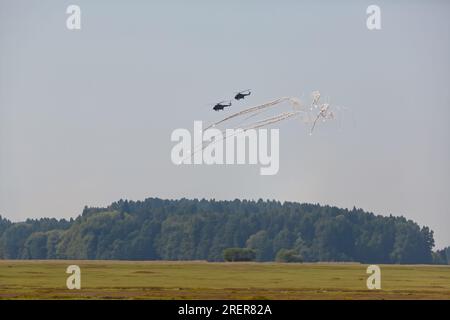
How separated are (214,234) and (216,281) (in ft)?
95.1

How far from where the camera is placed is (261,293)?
253ft

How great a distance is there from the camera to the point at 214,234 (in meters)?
113

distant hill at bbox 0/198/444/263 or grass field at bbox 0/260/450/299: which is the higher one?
distant hill at bbox 0/198/444/263

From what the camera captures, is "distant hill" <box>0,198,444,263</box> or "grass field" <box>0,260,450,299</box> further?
"distant hill" <box>0,198,444,263</box>

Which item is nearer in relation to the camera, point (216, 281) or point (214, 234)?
point (216, 281)

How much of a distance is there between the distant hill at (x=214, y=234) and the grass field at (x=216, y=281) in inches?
133

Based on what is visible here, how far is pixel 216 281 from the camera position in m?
83.8

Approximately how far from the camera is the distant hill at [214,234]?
325 feet

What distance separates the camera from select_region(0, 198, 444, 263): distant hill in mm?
99125

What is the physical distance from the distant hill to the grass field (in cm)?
338

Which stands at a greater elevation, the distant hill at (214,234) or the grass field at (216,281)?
the distant hill at (214,234)
